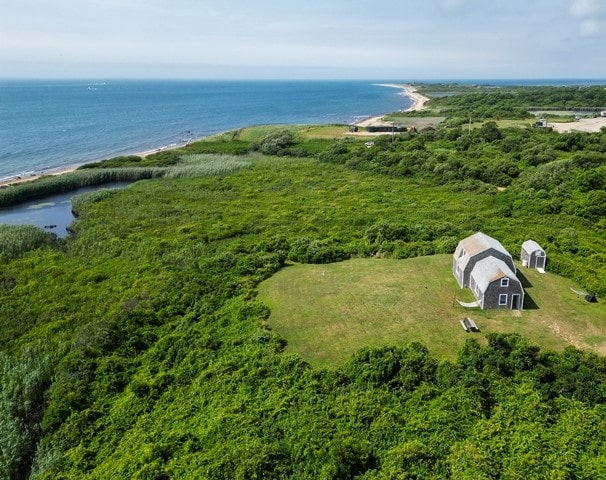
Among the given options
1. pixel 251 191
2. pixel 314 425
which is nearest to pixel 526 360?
pixel 314 425

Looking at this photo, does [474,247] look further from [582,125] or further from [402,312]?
[582,125]

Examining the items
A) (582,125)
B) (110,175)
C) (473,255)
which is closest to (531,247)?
(473,255)

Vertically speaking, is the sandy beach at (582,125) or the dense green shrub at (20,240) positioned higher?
the sandy beach at (582,125)

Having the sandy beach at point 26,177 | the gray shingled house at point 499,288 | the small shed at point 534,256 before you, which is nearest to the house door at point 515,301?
the gray shingled house at point 499,288

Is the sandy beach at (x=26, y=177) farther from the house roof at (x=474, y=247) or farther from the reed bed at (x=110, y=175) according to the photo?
the house roof at (x=474, y=247)

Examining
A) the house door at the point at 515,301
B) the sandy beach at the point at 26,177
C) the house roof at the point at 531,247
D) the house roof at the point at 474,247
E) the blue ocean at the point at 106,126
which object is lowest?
the house door at the point at 515,301

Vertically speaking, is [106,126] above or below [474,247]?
above

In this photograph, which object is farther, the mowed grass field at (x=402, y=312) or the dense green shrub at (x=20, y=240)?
the dense green shrub at (x=20, y=240)
